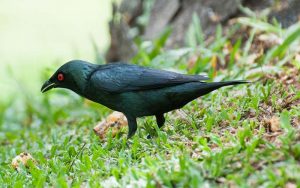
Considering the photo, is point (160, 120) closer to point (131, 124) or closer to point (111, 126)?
point (131, 124)

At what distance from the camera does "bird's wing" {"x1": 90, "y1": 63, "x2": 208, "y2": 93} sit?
5.15 metres

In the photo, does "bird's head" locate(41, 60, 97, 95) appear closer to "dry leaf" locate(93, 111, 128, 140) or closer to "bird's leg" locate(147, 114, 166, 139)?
"dry leaf" locate(93, 111, 128, 140)

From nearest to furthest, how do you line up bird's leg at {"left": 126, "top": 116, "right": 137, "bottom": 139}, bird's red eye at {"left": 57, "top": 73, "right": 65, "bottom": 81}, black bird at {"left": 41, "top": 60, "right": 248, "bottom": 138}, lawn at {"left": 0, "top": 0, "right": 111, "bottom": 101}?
black bird at {"left": 41, "top": 60, "right": 248, "bottom": 138} < bird's leg at {"left": 126, "top": 116, "right": 137, "bottom": 139} < bird's red eye at {"left": 57, "top": 73, "right": 65, "bottom": 81} < lawn at {"left": 0, "top": 0, "right": 111, "bottom": 101}

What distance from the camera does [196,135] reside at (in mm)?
5016

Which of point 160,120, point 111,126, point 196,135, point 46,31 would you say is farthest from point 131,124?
point 46,31

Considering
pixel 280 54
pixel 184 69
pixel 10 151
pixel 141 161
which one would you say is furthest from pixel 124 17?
pixel 141 161

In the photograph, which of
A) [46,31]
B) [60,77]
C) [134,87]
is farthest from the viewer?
[46,31]

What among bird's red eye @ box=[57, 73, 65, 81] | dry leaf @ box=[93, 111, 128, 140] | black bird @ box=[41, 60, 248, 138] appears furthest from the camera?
dry leaf @ box=[93, 111, 128, 140]

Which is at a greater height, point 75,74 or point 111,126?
point 75,74

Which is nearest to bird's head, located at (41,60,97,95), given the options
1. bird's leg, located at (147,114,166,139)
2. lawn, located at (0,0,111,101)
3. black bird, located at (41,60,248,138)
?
black bird, located at (41,60,248,138)

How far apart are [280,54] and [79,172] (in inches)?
141

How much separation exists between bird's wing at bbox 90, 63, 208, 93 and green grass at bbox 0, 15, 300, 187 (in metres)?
0.44

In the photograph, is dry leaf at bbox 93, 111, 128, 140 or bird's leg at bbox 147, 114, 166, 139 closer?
bird's leg at bbox 147, 114, 166, 139

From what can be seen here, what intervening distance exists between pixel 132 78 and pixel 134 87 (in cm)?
9
